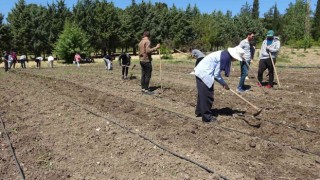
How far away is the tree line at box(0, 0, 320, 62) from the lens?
4206cm

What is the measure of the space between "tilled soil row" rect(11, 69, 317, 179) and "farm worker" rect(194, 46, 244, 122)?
0.34 meters

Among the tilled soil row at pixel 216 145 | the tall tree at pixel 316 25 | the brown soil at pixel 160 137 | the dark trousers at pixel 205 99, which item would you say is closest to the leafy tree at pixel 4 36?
the brown soil at pixel 160 137

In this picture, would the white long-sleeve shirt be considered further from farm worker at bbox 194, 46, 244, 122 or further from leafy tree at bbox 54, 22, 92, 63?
leafy tree at bbox 54, 22, 92, 63

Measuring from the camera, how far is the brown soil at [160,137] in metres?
4.73

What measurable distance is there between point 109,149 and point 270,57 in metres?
6.58

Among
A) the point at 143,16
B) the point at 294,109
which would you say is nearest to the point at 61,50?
the point at 143,16

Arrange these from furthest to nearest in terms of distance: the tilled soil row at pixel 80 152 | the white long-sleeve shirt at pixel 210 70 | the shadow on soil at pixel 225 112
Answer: the shadow on soil at pixel 225 112
the white long-sleeve shirt at pixel 210 70
the tilled soil row at pixel 80 152

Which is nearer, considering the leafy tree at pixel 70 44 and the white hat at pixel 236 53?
the white hat at pixel 236 53

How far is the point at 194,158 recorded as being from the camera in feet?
16.5

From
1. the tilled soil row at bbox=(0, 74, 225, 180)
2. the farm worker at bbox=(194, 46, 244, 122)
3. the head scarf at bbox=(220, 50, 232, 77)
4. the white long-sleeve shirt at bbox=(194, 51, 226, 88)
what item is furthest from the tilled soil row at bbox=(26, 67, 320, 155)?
the tilled soil row at bbox=(0, 74, 225, 180)

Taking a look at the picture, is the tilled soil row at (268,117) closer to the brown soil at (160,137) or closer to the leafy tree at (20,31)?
the brown soil at (160,137)

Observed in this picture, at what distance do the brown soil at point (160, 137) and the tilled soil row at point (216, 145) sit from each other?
0.04ft

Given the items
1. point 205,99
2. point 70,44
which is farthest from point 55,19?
point 205,99

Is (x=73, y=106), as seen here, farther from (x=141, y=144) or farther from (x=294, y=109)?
(x=294, y=109)
